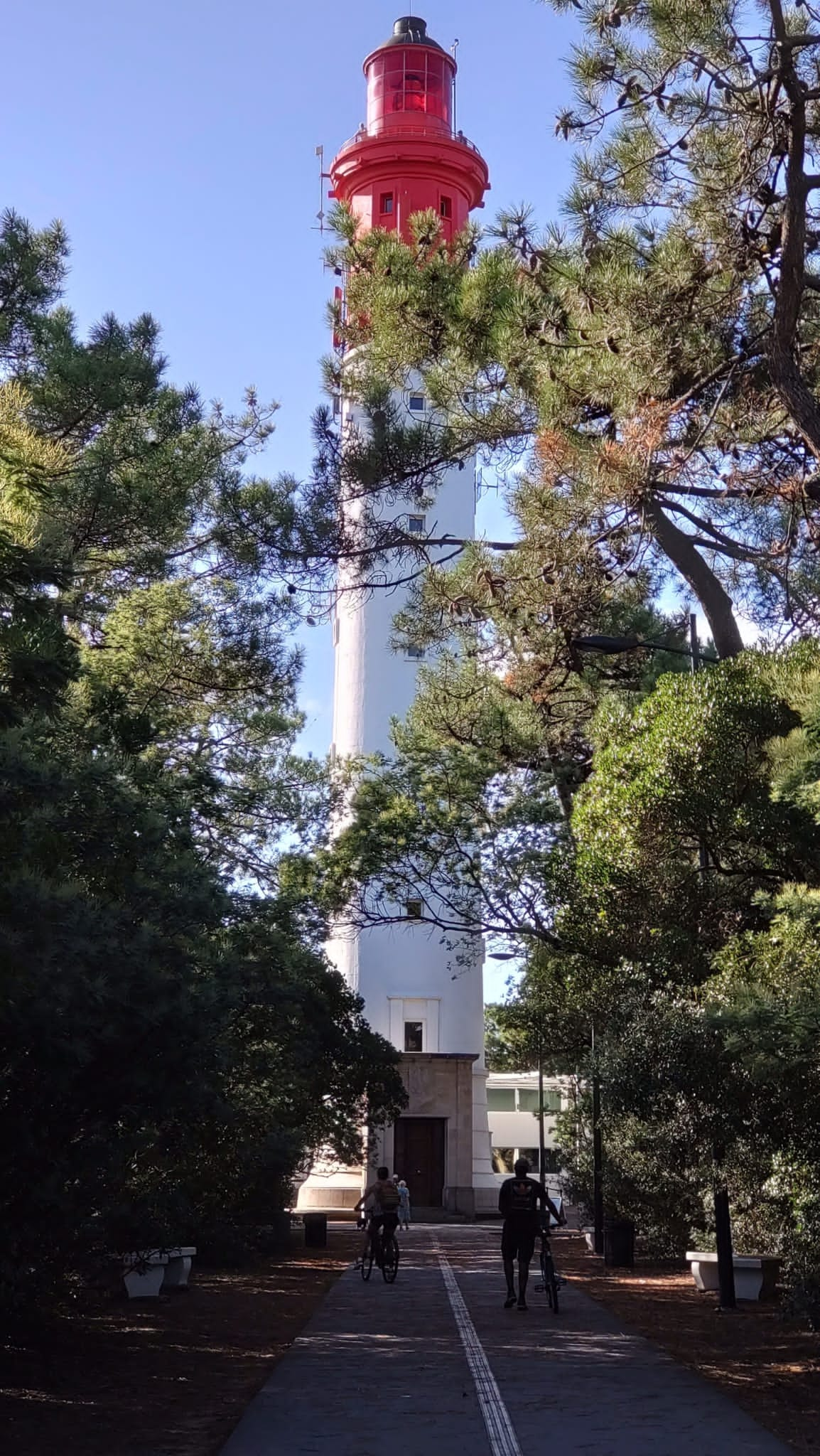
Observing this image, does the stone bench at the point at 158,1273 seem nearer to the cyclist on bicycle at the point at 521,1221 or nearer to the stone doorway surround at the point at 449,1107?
the cyclist on bicycle at the point at 521,1221

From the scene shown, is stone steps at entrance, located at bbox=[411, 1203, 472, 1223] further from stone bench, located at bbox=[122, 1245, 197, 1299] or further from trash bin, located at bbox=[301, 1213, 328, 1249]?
stone bench, located at bbox=[122, 1245, 197, 1299]

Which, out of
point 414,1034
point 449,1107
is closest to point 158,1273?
point 414,1034

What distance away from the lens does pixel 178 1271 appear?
17.3m

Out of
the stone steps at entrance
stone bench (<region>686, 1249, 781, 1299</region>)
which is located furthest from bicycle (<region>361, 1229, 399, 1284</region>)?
the stone steps at entrance

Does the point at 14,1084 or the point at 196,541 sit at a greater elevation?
the point at 196,541

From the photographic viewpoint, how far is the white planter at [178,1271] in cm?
1706

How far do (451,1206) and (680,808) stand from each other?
30825 mm

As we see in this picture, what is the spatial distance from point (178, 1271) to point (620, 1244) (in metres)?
8.51

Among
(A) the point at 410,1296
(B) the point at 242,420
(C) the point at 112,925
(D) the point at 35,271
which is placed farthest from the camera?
(B) the point at 242,420

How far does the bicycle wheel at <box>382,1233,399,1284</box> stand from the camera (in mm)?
19812

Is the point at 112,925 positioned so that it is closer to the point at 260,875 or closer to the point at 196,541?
the point at 196,541

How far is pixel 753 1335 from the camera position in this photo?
13414 millimetres

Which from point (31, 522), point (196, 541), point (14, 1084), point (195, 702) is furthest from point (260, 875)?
point (31, 522)

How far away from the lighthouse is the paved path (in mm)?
25096
